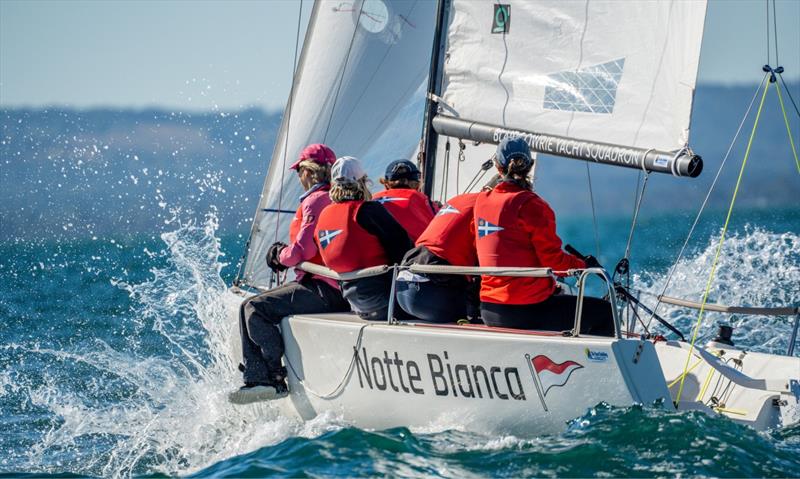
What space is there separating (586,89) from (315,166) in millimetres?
1910

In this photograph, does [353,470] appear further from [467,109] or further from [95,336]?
[95,336]

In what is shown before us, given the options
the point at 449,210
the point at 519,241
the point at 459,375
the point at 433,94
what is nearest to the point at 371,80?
the point at 433,94

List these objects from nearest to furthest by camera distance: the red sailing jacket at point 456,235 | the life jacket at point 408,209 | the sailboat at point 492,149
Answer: the sailboat at point 492,149, the red sailing jacket at point 456,235, the life jacket at point 408,209

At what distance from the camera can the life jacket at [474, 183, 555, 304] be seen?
596 cm

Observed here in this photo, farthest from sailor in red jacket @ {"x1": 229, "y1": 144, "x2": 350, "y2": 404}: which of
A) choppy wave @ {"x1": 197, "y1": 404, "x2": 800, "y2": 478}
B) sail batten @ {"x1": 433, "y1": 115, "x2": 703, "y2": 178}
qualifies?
sail batten @ {"x1": 433, "y1": 115, "x2": 703, "y2": 178}

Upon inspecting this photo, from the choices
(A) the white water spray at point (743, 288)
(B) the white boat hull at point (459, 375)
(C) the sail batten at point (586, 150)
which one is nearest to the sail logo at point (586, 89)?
(C) the sail batten at point (586, 150)

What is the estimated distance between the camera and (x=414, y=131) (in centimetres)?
918

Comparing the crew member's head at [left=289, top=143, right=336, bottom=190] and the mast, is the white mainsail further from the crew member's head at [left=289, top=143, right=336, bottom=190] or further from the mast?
the crew member's head at [left=289, top=143, right=336, bottom=190]

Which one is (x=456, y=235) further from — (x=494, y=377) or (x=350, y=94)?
(x=350, y=94)

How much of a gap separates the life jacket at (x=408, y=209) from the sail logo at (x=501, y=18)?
5.53 ft

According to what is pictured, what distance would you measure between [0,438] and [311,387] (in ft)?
7.41

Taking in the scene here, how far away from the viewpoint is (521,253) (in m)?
6.00

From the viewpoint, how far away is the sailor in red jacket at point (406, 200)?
22.9 feet

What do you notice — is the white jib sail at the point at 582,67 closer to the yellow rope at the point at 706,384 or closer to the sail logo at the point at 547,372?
the yellow rope at the point at 706,384
